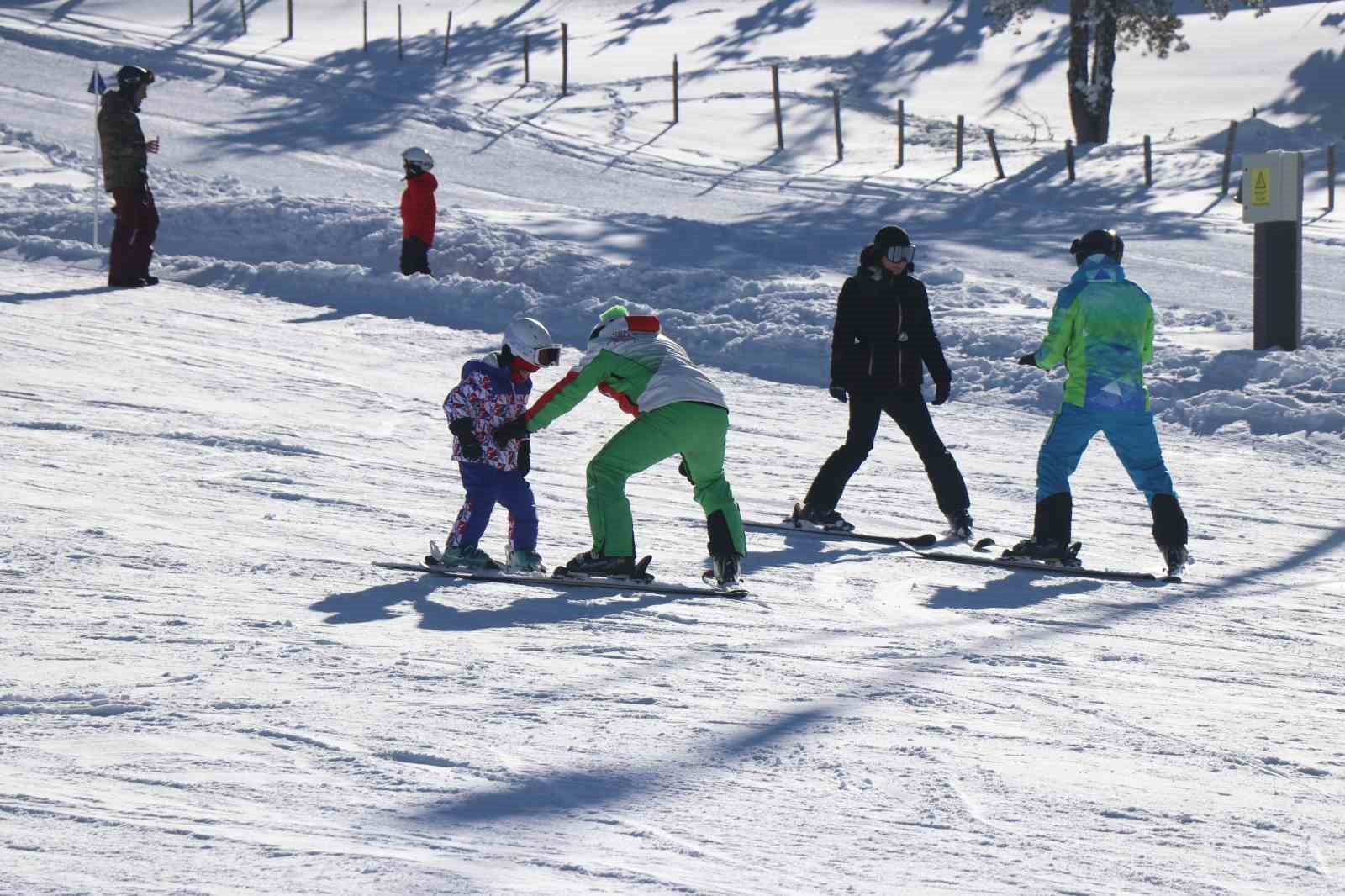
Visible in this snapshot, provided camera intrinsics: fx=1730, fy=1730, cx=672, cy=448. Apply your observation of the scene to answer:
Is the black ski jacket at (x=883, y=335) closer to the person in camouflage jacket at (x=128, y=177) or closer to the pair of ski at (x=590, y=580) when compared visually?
the pair of ski at (x=590, y=580)

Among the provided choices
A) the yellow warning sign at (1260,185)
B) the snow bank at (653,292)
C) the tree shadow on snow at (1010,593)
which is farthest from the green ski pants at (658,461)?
the yellow warning sign at (1260,185)

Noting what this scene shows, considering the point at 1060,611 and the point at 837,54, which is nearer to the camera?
the point at 1060,611

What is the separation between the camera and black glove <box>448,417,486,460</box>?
6.96 m

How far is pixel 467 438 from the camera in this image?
22.9ft

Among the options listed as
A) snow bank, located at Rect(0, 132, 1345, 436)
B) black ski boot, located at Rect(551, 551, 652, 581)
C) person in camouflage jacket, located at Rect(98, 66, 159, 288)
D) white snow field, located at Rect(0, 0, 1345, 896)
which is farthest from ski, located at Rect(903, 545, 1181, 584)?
person in camouflage jacket, located at Rect(98, 66, 159, 288)

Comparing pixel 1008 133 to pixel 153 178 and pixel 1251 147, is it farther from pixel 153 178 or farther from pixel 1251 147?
pixel 153 178

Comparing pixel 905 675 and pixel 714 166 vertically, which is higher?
pixel 714 166

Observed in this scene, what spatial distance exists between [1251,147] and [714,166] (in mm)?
8354

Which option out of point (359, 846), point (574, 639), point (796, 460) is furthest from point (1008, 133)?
point (359, 846)

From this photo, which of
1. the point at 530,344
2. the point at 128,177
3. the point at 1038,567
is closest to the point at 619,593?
the point at 530,344

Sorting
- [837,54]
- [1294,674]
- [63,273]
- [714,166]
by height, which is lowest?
[1294,674]

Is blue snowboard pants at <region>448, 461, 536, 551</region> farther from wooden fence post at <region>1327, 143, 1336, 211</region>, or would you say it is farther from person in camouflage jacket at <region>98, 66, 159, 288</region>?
wooden fence post at <region>1327, 143, 1336, 211</region>

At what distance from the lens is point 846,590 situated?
7.42m

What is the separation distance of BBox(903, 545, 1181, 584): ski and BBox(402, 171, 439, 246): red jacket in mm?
8285
